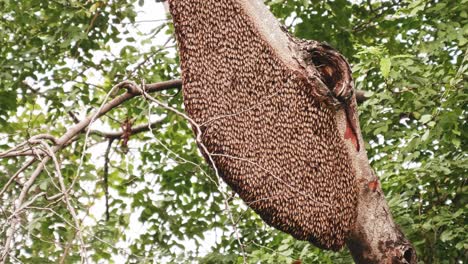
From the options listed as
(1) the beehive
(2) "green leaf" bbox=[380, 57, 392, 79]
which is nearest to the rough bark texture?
(1) the beehive

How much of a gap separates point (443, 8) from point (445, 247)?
1.47 m

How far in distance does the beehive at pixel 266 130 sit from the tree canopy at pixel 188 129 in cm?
76

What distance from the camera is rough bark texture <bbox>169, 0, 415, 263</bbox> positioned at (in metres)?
3.63

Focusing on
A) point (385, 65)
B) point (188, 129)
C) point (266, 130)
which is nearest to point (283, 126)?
point (266, 130)

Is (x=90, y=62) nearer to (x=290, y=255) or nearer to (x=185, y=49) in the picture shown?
(x=290, y=255)

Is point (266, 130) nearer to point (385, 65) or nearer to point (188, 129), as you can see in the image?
point (385, 65)

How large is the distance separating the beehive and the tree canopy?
76cm

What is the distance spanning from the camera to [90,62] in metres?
6.87

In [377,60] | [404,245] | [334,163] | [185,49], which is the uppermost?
[185,49]

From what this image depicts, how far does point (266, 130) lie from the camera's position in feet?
12.0

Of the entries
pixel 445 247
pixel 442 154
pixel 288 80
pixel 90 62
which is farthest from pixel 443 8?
pixel 90 62

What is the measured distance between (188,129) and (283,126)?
3.47 metres

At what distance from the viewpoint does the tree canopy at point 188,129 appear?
493 cm

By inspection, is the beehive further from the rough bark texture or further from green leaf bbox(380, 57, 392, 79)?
green leaf bbox(380, 57, 392, 79)
